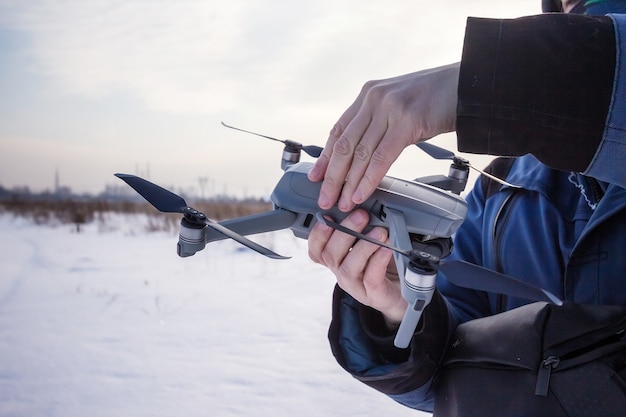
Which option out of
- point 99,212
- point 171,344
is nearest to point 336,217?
point 171,344

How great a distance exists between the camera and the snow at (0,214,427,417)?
2.64m

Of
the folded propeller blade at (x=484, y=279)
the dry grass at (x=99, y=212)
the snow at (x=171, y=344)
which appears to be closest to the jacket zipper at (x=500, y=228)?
the folded propeller blade at (x=484, y=279)

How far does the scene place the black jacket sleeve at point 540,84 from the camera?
825 mm

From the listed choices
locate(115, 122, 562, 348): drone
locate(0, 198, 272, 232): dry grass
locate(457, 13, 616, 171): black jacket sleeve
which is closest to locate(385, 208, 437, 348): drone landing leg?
locate(115, 122, 562, 348): drone

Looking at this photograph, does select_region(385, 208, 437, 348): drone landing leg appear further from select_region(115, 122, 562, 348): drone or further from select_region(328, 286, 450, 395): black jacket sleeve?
select_region(328, 286, 450, 395): black jacket sleeve

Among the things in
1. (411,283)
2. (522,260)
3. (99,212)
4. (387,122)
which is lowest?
(99,212)

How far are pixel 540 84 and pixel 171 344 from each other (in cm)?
342

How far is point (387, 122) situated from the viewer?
0.94m

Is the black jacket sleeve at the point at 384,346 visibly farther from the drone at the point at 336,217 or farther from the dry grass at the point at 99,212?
the dry grass at the point at 99,212

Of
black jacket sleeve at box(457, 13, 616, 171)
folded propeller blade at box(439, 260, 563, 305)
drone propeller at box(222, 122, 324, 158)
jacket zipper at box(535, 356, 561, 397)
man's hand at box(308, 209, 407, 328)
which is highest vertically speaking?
black jacket sleeve at box(457, 13, 616, 171)

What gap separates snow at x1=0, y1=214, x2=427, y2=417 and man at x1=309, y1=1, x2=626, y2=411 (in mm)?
1328

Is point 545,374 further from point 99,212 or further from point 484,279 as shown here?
point 99,212

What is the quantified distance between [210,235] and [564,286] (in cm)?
102

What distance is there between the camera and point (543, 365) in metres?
1.17
